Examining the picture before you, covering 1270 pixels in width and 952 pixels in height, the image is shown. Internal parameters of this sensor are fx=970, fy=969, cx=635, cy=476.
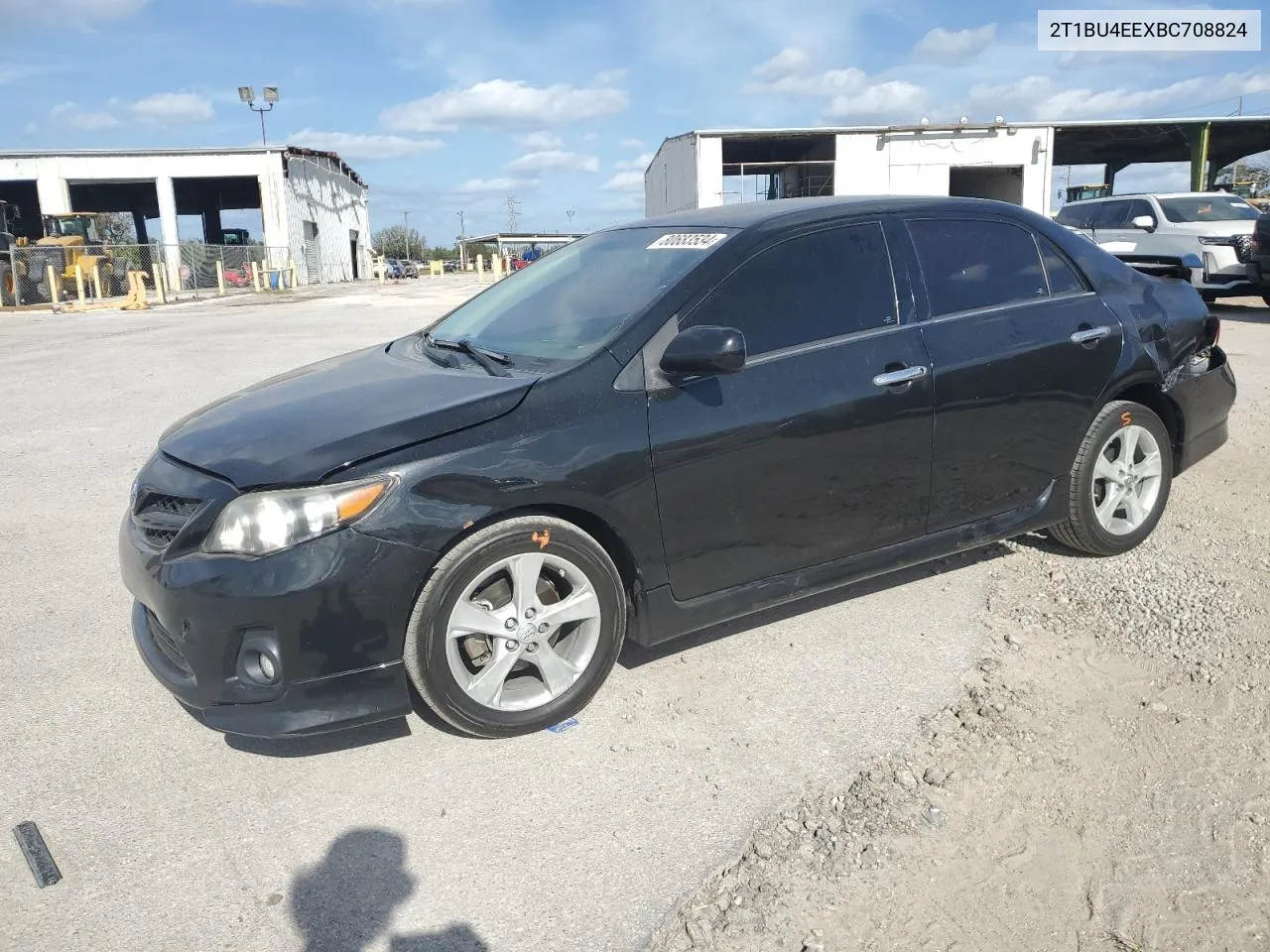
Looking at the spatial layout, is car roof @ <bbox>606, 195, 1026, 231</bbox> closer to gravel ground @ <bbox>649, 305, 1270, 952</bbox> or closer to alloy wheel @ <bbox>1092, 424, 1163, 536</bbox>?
alloy wheel @ <bbox>1092, 424, 1163, 536</bbox>


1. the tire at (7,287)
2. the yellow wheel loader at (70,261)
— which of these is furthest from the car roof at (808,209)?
the yellow wheel loader at (70,261)

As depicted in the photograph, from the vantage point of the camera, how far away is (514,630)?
3045 mm

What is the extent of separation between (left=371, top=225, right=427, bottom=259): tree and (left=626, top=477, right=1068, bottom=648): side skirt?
4802 inches

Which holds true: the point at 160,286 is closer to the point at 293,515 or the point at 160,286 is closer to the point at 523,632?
the point at 293,515

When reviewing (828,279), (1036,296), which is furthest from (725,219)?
(1036,296)

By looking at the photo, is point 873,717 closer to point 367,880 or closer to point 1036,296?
point 367,880

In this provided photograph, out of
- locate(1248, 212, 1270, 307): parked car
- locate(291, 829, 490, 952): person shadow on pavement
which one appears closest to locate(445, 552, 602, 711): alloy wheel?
locate(291, 829, 490, 952): person shadow on pavement

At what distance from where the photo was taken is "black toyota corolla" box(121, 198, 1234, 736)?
9.25ft

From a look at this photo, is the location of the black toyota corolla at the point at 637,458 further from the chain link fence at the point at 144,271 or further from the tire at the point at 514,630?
the chain link fence at the point at 144,271

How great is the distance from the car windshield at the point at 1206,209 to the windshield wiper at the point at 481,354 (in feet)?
48.3

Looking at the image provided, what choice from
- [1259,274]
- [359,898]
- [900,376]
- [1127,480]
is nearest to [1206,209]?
[1259,274]

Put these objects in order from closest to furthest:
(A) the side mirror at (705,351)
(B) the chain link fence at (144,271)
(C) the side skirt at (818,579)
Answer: (A) the side mirror at (705,351) → (C) the side skirt at (818,579) → (B) the chain link fence at (144,271)

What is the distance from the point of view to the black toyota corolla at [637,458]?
2.82 m

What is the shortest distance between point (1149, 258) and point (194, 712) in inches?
608
